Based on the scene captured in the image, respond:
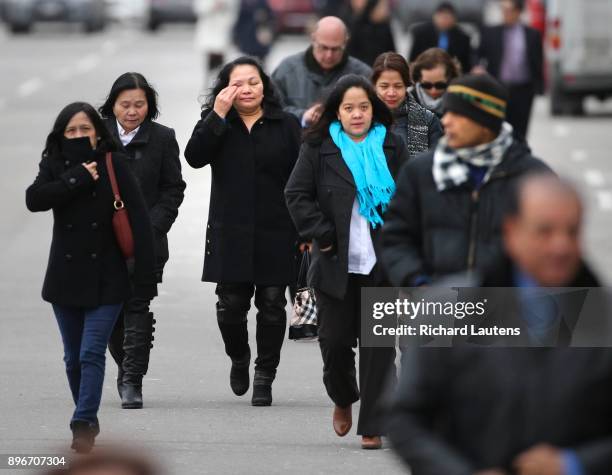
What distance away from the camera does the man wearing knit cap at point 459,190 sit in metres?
5.71

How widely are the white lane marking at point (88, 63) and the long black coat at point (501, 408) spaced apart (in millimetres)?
31165

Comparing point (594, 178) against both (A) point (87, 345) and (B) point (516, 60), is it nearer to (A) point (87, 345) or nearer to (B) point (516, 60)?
(B) point (516, 60)

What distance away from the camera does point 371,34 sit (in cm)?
1642

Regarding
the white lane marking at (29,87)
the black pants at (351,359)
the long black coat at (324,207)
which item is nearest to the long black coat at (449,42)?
the long black coat at (324,207)

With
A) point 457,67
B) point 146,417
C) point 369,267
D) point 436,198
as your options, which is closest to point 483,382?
point 436,198

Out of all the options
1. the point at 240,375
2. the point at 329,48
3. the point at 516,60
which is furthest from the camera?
the point at 516,60

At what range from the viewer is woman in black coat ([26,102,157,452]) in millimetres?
7613

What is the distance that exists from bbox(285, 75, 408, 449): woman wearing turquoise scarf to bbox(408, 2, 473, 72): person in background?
796cm

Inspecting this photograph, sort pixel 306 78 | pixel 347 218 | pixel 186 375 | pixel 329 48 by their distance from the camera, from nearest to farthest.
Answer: pixel 347 218
pixel 186 375
pixel 329 48
pixel 306 78

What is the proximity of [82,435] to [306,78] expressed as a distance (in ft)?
15.1

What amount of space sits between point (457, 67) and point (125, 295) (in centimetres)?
363

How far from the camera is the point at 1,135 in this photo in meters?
23.9

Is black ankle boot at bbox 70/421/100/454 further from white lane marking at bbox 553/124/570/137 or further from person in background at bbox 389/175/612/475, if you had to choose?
white lane marking at bbox 553/124/570/137

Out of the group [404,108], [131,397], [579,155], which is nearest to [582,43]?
[579,155]
